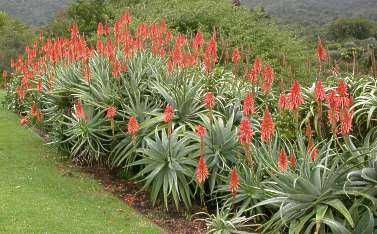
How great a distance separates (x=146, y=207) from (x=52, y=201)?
1.52m

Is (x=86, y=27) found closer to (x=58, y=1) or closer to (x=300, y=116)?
(x=300, y=116)

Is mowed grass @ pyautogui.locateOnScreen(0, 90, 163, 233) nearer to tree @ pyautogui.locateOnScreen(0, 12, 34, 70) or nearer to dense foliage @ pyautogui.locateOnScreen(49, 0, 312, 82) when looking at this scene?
dense foliage @ pyautogui.locateOnScreen(49, 0, 312, 82)

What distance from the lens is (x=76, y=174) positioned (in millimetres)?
10953

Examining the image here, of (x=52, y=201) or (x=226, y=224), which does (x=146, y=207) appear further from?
(x=226, y=224)

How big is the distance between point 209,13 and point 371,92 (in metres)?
12.9

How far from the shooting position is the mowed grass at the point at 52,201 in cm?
801

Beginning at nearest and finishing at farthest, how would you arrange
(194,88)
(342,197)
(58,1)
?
(342,197) < (194,88) < (58,1)

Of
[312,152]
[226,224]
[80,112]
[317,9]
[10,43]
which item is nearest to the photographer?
[312,152]

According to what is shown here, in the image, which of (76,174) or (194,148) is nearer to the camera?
(194,148)

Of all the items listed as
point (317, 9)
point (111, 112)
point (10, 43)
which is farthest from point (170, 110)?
point (317, 9)

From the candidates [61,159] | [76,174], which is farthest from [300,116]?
[61,159]

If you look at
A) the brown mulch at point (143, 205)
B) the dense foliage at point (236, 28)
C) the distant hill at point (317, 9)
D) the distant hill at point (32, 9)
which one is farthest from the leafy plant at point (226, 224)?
the distant hill at point (32, 9)

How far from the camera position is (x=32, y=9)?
59.8 meters

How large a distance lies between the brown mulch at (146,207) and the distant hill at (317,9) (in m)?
36.5
